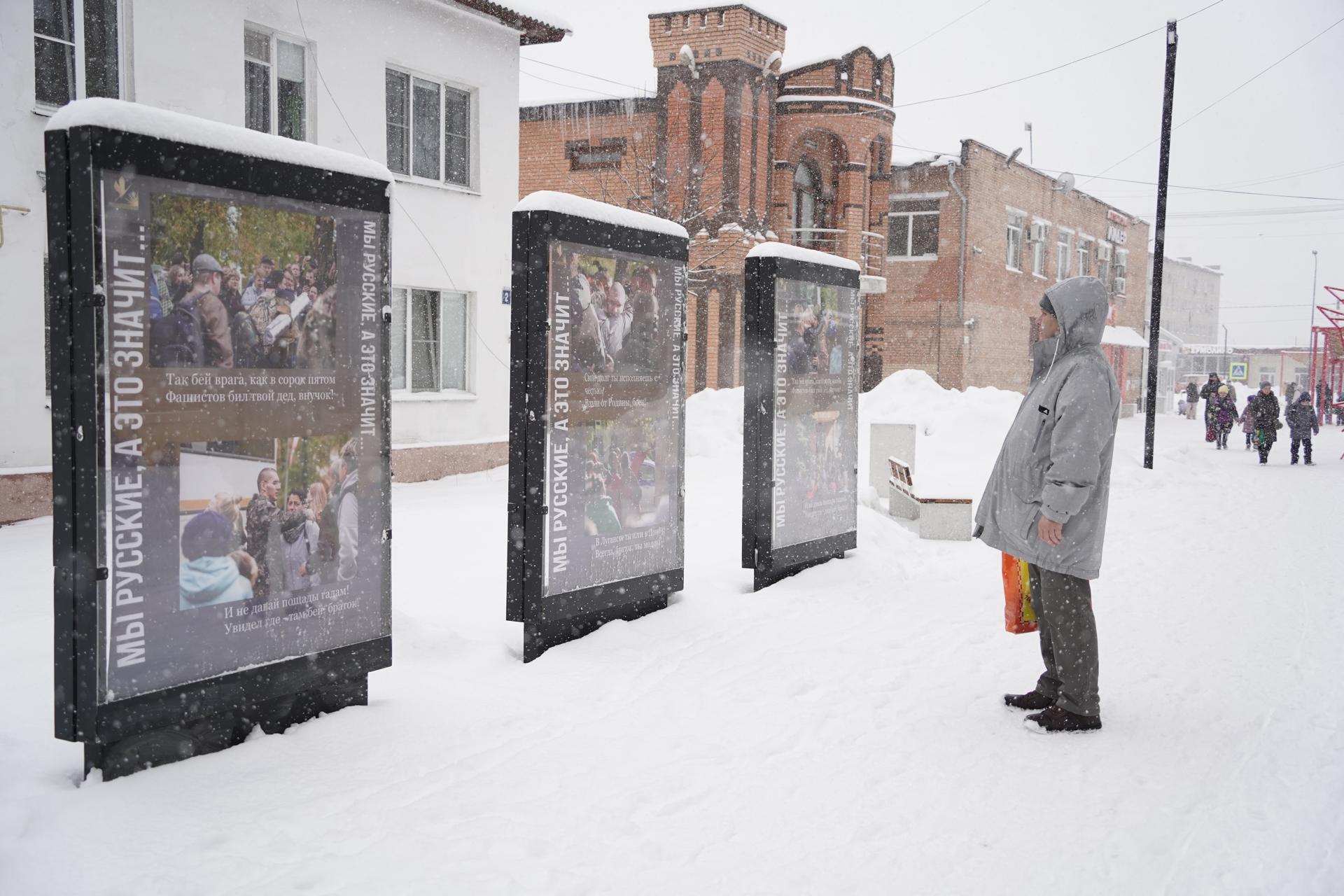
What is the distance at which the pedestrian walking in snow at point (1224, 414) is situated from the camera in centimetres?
2484

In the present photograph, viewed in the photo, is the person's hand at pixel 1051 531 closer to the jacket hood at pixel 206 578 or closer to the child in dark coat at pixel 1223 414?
the jacket hood at pixel 206 578

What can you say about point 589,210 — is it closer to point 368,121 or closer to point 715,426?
point 368,121

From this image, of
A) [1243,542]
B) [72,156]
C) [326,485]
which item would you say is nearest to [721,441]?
[1243,542]

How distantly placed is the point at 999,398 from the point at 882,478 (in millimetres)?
8998

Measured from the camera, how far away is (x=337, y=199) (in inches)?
172

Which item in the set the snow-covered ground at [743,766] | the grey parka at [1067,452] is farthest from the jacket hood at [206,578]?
the grey parka at [1067,452]

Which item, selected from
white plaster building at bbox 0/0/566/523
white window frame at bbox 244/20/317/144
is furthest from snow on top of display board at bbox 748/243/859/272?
white window frame at bbox 244/20/317/144

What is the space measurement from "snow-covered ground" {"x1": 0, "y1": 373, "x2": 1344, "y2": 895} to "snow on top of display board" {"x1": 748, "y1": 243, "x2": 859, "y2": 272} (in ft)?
8.01

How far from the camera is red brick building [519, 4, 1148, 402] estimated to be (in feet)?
85.1

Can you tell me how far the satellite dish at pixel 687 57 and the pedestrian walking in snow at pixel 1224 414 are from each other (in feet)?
50.5

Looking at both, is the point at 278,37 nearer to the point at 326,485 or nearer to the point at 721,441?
the point at 721,441

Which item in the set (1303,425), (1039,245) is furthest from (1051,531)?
(1039,245)

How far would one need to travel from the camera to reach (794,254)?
756 cm

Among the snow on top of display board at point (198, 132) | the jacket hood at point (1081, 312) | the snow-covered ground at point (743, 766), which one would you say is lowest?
the snow-covered ground at point (743, 766)
